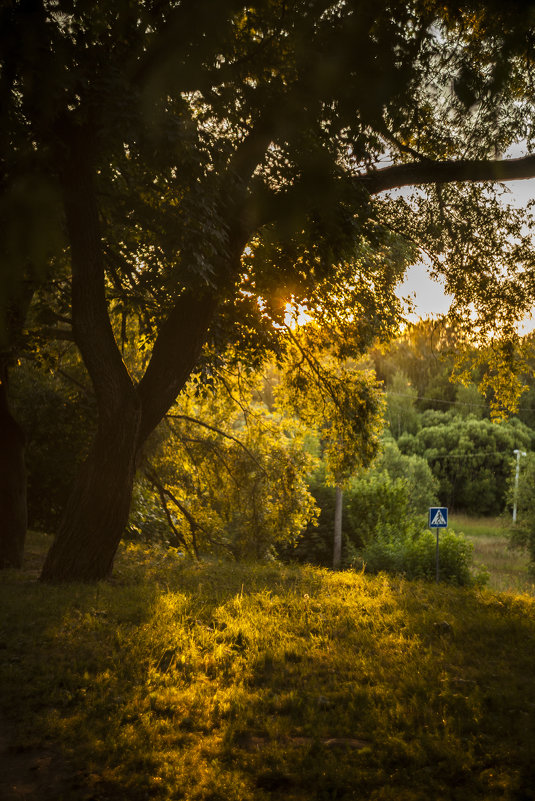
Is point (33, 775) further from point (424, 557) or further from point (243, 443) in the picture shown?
point (424, 557)

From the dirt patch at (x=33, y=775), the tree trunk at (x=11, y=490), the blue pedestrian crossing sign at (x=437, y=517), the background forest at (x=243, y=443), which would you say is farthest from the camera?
the blue pedestrian crossing sign at (x=437, y=517)

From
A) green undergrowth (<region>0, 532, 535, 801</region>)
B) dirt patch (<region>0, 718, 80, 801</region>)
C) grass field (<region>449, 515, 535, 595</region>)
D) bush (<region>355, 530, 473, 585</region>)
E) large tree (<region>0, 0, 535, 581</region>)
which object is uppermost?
large tree (<region>0, 0, 535, 581</region>)

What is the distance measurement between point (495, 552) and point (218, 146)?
147ft

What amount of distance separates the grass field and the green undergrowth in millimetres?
21664

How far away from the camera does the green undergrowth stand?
3.80 meters

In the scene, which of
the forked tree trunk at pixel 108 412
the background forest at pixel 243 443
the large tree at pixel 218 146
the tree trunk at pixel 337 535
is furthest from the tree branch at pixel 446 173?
the tree trunk at pixel 337 535

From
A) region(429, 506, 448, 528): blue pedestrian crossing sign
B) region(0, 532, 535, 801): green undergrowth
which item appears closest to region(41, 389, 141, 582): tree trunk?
region(0, 532, 535, 801): green undergrowth

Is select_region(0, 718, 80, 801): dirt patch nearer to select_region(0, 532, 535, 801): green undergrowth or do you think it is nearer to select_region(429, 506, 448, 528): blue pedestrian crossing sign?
select_region(0, 532, 535, 801): green undergrowth

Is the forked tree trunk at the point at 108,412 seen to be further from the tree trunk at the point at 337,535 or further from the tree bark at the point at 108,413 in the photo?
the tree trunk at the point at 337,535

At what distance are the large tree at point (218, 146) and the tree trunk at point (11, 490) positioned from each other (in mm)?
2499

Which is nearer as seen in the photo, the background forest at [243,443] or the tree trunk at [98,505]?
the tree trunk at [98,505]

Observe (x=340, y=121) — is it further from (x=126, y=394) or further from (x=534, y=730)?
(x=534, y=730)

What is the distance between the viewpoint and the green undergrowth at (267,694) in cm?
380

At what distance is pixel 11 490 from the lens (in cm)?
1155
